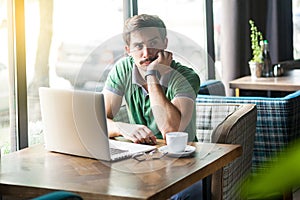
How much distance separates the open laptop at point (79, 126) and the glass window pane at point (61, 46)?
614mm

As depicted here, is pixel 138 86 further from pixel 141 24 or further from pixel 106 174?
pixel 106 174

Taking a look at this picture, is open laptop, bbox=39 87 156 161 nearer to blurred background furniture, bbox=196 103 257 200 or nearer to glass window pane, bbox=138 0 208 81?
blurred background furniture, bbox=196 103 257 200

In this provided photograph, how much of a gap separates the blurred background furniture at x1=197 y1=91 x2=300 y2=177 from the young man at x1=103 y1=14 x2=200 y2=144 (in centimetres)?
72

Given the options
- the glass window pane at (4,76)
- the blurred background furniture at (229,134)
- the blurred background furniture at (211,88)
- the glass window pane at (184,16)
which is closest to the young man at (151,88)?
the blurred background furniture at (229,134)

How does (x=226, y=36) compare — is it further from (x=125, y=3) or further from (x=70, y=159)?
(x=70, y=159)

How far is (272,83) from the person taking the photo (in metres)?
4.18

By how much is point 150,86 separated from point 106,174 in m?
0.67

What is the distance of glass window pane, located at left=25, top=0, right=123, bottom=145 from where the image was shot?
9.98 feet

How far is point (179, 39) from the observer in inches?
107

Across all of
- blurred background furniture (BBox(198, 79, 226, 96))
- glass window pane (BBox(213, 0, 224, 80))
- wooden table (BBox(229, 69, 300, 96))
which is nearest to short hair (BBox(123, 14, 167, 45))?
blurred background furniture (BBox(198, 79, 226, 96))

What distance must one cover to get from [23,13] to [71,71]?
1.87 ft

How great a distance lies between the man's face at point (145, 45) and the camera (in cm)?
251

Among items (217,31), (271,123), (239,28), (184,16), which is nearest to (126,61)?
(271,123)

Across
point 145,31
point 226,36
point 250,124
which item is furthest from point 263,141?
point 226,36
